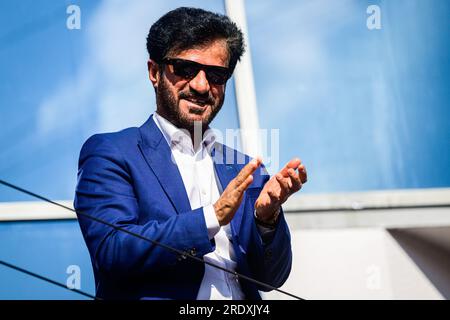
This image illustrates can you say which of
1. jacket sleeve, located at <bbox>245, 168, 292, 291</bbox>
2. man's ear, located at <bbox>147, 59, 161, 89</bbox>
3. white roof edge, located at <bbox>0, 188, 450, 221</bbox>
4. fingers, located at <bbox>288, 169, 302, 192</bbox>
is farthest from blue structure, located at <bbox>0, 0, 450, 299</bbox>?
fingers, located at <bbox>288, 169, 302, 192</bbox>

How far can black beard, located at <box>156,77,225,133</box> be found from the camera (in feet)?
8.43

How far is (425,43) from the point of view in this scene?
13.1 feet

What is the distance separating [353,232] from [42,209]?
1.19 m

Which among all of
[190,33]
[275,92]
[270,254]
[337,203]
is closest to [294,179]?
[270,254]

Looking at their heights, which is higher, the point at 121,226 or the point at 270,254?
the point at 121,226

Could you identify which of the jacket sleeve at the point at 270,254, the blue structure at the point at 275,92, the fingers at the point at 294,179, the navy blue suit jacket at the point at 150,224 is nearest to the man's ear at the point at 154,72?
the navy blue suit jacket at the point at 150,224

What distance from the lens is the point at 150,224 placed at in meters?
2.35

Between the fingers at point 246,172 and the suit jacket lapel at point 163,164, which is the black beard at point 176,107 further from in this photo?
the fingers at point 246,172

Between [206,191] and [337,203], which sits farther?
[337,203]

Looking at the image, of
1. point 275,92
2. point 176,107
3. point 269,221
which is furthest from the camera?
point 275,92

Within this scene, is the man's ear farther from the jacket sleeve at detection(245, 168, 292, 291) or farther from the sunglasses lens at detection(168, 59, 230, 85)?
the jacket sleeve at detection(245, 168, 292, 291)

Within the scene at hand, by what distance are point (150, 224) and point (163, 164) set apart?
23 cm

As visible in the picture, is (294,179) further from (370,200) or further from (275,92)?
(275,92)
